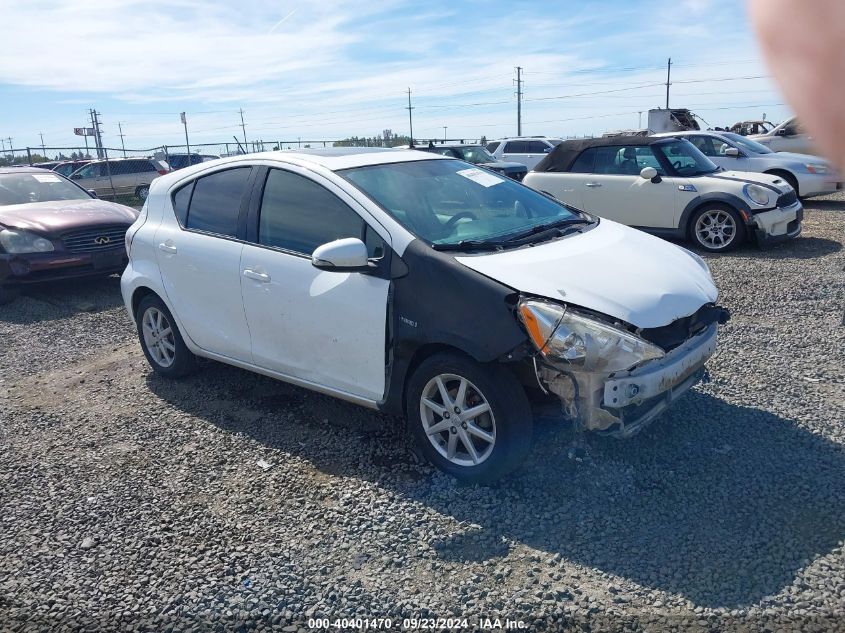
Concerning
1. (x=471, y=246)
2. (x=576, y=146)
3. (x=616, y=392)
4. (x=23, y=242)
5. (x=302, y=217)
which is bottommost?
(x=616, y=392)

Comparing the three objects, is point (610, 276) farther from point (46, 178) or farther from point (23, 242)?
point (46, 178)

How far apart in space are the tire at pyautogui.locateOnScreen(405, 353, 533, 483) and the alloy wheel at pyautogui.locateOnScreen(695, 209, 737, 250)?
724 cm

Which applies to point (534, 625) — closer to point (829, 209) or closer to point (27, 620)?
point (27, 620)

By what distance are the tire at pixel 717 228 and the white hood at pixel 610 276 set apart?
231 inches

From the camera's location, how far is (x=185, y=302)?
5047 millimetres

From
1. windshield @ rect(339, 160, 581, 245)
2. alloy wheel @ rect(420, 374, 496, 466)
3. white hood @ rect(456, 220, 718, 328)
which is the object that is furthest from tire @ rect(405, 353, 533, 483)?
windshield @ rect(339, 160, 581, 245)

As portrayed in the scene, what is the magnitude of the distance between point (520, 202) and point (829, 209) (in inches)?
452

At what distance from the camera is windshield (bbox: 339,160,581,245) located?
4133 mm

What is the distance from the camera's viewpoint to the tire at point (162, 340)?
5.35 meters

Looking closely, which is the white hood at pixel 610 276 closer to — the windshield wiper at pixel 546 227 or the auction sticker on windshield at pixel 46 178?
the windshield wiper at pixel 546 227

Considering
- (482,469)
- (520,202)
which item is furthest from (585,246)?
(482,469)

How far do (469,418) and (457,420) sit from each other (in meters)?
0.08

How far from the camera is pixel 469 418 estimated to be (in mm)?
3631

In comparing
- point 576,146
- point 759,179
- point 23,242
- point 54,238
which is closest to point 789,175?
point 759,179
